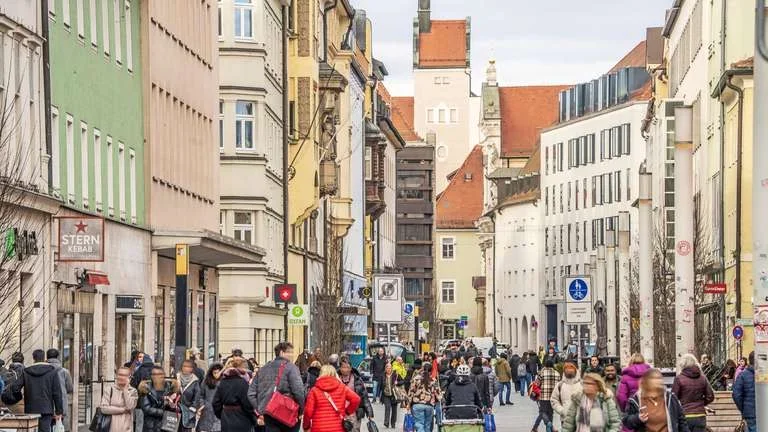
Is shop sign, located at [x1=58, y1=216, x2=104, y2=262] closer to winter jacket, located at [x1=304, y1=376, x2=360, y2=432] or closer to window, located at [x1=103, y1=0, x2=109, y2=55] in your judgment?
window, located at [x1=103, y1=0, x2=109, y2=55]

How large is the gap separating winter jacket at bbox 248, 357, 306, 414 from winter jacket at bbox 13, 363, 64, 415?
2.54 meters

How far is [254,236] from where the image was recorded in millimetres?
68125

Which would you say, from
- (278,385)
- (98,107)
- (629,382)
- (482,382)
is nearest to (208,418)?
(278,385)

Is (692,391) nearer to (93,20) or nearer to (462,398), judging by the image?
(462,398)

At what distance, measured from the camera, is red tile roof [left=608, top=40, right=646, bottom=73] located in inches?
6166

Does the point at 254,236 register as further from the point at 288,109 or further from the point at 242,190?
the point at 288,109

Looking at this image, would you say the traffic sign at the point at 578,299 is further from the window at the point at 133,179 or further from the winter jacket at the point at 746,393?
the winter jacket at the point at 746,393

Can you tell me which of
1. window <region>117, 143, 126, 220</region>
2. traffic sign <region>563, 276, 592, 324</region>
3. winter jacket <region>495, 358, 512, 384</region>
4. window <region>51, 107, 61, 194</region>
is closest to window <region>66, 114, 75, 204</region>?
window <region>51, 107, 61, 194</region>

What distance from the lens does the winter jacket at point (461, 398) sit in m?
33.9

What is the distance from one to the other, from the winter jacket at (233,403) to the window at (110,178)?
16172 millimetres

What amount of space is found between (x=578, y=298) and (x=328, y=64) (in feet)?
151

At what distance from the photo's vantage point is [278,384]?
1070 inches

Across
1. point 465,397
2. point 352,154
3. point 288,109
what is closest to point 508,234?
point 352,154

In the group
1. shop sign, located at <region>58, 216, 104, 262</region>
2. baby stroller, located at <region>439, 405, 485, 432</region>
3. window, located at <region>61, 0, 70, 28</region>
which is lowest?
baby stroller, located at <region>439, 405, 485, 432</region>
